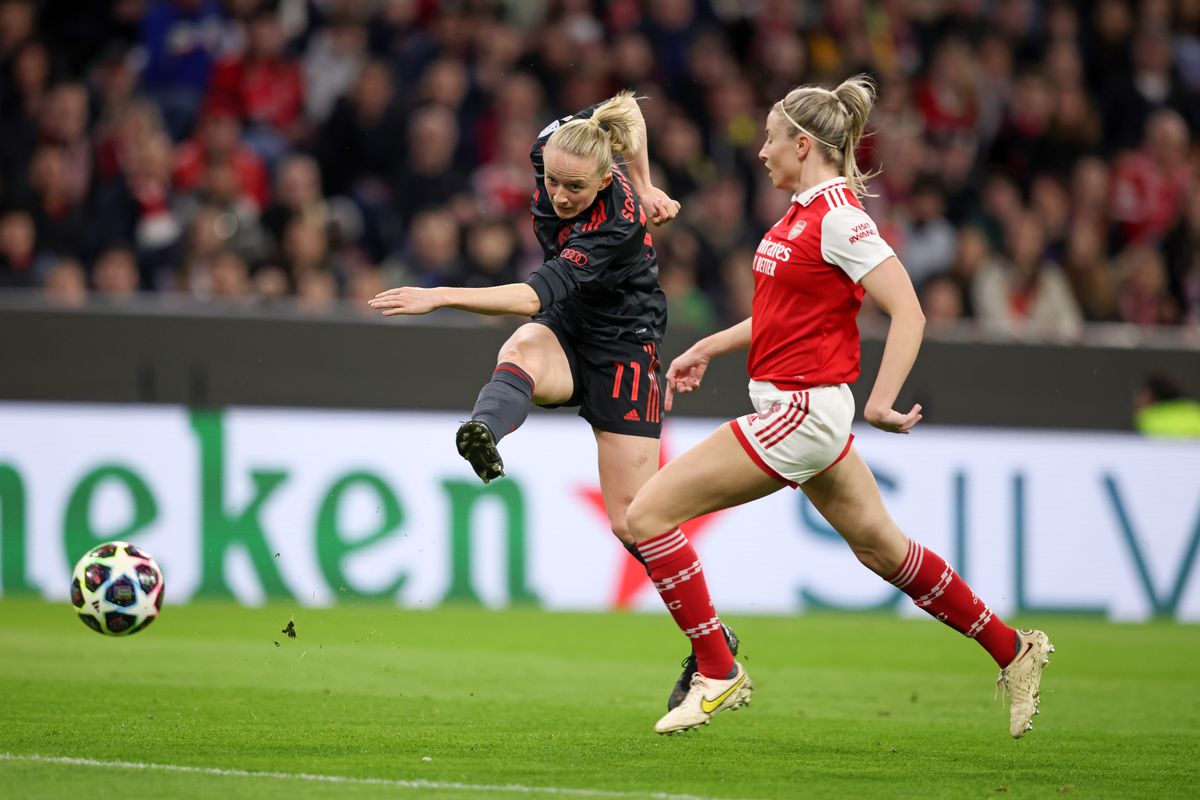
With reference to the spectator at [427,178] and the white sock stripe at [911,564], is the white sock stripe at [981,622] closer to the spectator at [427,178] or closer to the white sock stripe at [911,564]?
the white sock stripe at [911,564]

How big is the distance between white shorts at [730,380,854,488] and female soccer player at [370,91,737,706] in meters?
0.74

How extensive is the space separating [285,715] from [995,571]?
253 inches

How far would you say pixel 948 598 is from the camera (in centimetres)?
641

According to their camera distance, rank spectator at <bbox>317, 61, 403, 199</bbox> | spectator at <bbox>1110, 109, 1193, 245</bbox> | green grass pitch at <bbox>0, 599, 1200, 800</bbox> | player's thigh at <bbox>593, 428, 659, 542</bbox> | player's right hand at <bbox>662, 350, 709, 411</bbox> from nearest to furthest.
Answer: green grass pitch at <bbox>0, 599, 1200, 800</bbox>, player's right hand at <bbox>662, 350, 709, 411</bbox>, player's thigh at <bbox>593, 428, 659, 542</bbox>, spectator at <bbox>317, 61, 403, 199</bbox>, spectator at <bbox>1110, 109, 1193, 245</bbox>

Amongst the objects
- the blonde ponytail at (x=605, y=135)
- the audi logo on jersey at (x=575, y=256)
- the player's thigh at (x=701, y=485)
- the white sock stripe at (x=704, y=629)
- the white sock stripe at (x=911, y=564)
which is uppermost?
the blonde ponytail at (x=605, y=135)

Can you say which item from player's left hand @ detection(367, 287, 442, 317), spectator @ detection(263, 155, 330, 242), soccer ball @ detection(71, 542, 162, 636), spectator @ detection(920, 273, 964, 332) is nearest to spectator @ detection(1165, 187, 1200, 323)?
spectator @ detection(920, 273, 964, 332)

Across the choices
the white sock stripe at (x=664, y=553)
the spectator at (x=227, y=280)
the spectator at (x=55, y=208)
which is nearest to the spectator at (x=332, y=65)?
the spectator at (x=227, y=280)

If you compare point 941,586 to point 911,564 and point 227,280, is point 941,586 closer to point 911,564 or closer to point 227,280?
point 911,564

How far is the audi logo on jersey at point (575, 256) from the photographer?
6.60 metres

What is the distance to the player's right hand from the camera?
672 cm

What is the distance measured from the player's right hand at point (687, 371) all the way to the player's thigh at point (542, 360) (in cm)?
41

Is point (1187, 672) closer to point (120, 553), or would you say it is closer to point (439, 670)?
point (439, 670)

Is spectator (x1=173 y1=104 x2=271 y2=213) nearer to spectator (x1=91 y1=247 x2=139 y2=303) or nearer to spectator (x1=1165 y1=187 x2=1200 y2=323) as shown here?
spectator (x1=91 y1=247 x2=139 y2=303)

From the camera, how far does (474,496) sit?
1159 centimetres
